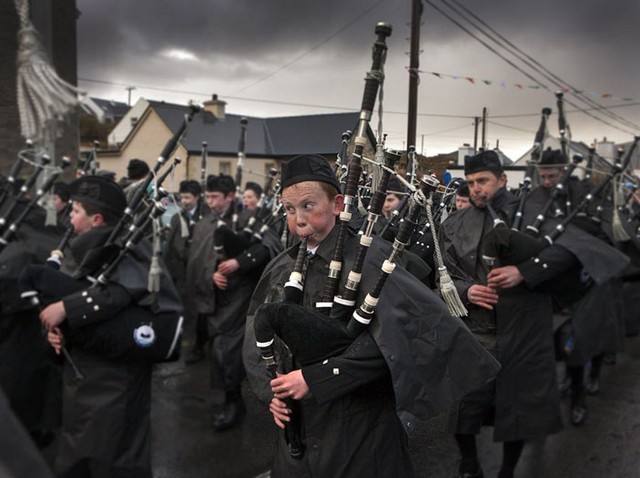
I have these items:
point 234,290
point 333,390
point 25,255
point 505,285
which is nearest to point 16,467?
point 333,390

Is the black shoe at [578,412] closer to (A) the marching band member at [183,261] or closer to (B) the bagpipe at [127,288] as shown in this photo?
(B) the bagpipe at [127,288]

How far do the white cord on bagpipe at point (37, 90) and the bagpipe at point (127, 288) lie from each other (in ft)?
2.36

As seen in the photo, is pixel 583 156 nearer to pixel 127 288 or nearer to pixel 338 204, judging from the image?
pixel 338 204

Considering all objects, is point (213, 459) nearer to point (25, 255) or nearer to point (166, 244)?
point (25, 255)

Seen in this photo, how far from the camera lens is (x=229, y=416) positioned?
5.29 meters

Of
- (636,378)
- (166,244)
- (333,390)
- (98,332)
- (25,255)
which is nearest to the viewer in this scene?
(333,390)

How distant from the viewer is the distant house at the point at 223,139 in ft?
9.57

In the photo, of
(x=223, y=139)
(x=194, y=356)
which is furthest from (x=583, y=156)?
(x=223, y=139)

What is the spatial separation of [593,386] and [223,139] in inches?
301

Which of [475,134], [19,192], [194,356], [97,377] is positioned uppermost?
[475,134]

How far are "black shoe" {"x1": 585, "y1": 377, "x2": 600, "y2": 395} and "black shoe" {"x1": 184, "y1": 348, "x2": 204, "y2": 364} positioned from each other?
4631 mm

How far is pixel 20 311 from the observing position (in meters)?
4.39

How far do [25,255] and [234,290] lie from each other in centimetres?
188

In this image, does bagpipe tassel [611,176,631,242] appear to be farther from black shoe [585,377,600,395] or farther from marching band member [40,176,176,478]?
marching band member [40,176,176,478]
